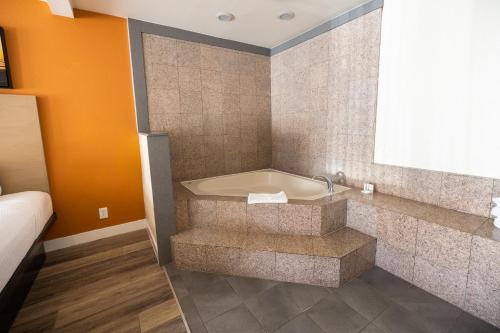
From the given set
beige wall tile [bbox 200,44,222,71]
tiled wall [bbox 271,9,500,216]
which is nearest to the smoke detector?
beige wall tile [bbox 200,44,222,71]

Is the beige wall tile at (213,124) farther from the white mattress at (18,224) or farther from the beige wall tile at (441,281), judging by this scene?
the beige wall tile at (441,281)

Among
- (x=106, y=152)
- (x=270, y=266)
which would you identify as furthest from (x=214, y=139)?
(x=270, y=266)

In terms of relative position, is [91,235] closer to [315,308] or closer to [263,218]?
[263,218]

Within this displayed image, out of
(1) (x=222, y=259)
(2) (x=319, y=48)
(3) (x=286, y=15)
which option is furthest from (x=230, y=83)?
(1) (x=222, y=259)

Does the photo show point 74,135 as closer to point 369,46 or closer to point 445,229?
point 369,46

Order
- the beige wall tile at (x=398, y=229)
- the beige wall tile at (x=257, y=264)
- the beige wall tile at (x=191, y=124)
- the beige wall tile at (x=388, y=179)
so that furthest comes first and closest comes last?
the beige wall tile at (x=191, y=124) → the beige wall tile at (x=388, y=179) → the beige wall tile at (x=257, y=264) → the beige wall tile at (x=398, y=229)

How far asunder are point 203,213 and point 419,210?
5.89 ft

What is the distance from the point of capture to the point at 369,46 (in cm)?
222

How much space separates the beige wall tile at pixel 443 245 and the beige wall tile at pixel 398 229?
4 centimetres

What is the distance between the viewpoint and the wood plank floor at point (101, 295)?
1458mm

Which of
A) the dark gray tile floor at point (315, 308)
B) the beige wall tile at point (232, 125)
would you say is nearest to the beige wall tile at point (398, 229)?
the dark gray tile floor at point (315, 308)

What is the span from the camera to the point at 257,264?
186 centimetres

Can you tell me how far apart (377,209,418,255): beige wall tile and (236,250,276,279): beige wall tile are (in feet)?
3.01

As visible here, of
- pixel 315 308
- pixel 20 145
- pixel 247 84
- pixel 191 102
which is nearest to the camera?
pixel 315 308
